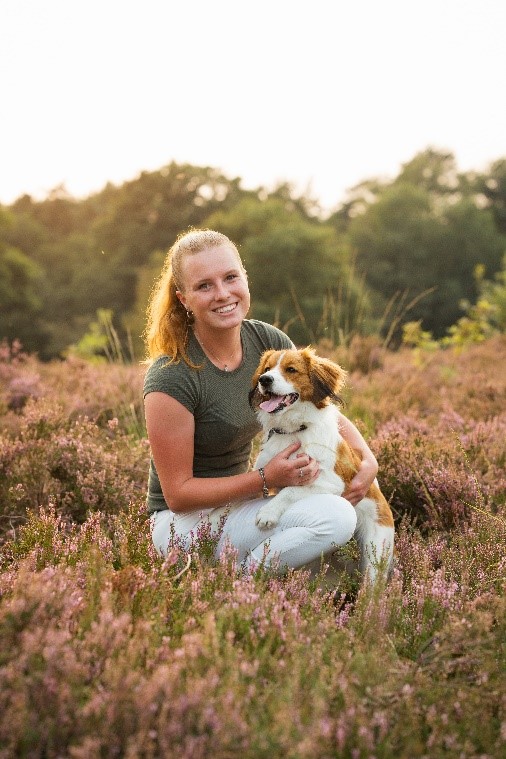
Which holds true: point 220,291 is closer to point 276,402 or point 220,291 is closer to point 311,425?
point 276,402

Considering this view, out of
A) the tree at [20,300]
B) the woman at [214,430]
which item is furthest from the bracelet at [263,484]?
the tree at [20,300]

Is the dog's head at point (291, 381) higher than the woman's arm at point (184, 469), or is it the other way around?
the dog's head at point (291, 381)

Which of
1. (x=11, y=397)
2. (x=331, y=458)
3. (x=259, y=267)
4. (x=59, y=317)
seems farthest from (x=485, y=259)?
(x=331, y=458)

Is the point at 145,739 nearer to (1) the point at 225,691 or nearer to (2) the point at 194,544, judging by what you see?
(1) the point at 225,691

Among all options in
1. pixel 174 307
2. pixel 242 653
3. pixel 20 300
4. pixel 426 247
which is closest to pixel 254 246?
pixel 20 300

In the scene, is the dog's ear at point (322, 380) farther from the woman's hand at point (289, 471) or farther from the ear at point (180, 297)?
the ear at point (180, 297)

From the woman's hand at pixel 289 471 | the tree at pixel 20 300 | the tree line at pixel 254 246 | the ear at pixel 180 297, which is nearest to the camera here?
the woman's hand at pixel 289 471

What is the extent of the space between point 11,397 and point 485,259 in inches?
1787

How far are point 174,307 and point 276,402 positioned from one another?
813 millimetres

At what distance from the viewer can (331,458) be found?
4.09 meters

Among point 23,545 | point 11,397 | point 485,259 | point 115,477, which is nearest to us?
point 23,545

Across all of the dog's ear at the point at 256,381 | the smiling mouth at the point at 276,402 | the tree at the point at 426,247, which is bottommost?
the tree at the point at 426,247

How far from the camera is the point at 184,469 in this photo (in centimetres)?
388

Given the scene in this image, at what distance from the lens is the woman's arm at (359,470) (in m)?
4.11
